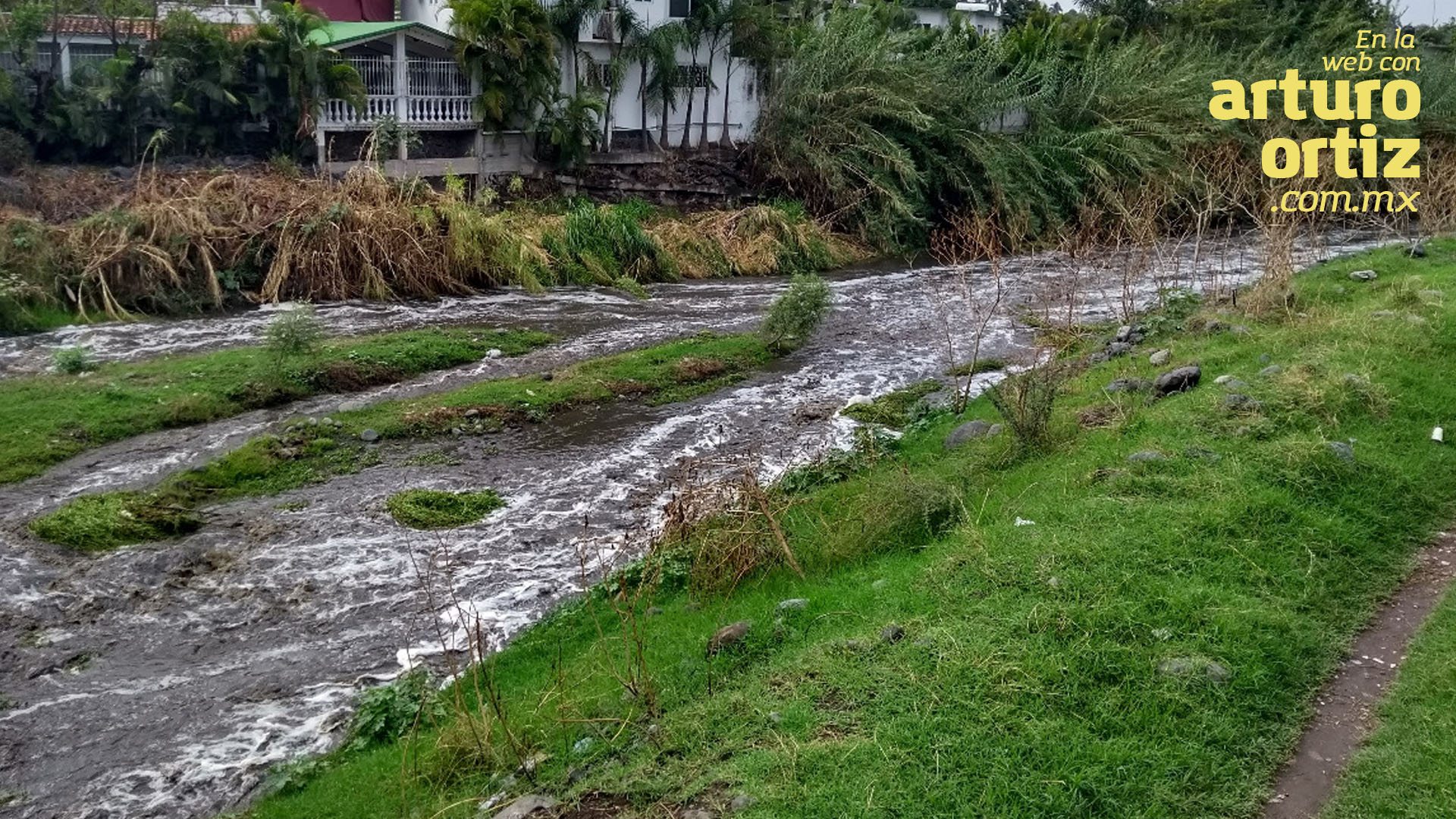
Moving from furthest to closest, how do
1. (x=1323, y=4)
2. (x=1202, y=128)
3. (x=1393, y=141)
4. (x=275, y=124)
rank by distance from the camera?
(x=1323, y=4), (x=1202, y=128), (x=1393, y=141), (x=275, y=124)

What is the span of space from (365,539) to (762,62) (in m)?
19.4

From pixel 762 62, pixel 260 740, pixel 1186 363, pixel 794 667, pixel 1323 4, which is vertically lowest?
pixel 260 740

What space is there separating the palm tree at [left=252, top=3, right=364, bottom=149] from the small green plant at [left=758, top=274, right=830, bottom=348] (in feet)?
30.9

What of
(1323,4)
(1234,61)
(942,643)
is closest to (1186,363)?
(942,643)

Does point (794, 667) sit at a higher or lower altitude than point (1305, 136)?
lower

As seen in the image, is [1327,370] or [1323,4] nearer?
[1327,370]

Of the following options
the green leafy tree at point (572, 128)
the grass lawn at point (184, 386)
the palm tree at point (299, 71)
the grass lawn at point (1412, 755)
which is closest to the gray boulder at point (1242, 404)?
the grass lawn at point (1412, 755)

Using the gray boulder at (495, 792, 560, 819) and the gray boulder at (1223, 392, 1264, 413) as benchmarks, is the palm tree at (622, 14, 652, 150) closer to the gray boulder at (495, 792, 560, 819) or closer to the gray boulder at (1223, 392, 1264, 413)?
the gray boulder at (1223, 392, 1264, 413)

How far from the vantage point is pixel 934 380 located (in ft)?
48.0

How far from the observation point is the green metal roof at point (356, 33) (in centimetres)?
2109

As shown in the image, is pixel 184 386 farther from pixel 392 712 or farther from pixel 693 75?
pixel 693 75

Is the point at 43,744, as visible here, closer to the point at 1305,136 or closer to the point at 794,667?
the point at 794,667

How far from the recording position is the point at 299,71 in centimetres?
2003

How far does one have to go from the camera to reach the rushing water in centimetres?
698
